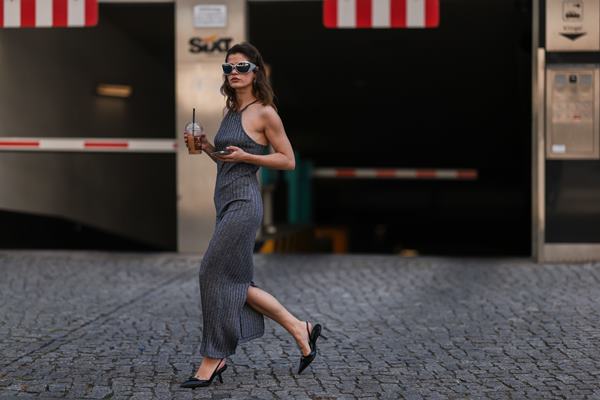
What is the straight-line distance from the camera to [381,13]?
10367 millimetres

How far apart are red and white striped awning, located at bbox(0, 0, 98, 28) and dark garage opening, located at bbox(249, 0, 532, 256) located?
4904 millimetres

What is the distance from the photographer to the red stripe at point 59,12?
35.1 ft

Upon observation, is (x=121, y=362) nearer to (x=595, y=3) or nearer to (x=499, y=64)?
(x=595, y=3)

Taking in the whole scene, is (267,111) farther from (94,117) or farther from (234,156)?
(94,117)

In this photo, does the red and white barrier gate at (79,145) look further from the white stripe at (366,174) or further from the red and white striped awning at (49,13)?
the white stripe at (366,174)

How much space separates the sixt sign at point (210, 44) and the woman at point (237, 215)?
5092 millimetres

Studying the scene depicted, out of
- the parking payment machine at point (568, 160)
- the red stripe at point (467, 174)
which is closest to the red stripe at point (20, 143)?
the parking payment machine at point (568, 160)

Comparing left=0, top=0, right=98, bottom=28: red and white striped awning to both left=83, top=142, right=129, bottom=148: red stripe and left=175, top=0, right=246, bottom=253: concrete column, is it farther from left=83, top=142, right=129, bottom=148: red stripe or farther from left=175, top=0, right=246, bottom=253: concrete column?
left=83, top=142, right=129, bottom=148: red stripe

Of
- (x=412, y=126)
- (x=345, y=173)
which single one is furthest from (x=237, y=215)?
(x=412, y=126)

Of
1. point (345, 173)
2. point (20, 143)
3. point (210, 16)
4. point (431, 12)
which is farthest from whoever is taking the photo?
point (345, 173)

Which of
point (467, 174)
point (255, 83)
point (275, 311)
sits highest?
point (255, 83)

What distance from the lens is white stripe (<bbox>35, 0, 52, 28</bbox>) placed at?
1073 cm

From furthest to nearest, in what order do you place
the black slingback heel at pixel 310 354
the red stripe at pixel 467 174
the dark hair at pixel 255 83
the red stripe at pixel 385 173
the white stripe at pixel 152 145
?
the red stripe at pixel 467 174, the red stripe at pixel 385 173, the white stripe at pixel 152 145, the black slingback heel at pixel 310 354, the dark hair at pixel 255 83

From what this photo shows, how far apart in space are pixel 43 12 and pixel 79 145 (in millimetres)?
1575
